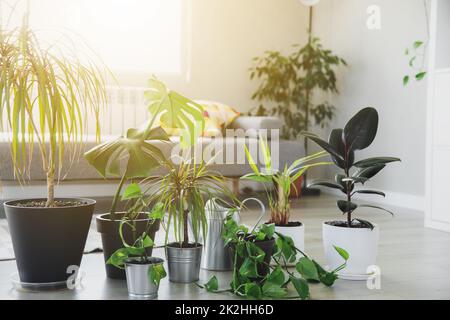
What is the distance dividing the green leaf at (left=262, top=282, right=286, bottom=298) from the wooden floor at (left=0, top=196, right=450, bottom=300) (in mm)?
105

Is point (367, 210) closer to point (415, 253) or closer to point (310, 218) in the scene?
point (310, 218)

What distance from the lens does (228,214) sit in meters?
1.98

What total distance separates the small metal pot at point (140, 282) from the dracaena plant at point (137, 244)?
2 cm

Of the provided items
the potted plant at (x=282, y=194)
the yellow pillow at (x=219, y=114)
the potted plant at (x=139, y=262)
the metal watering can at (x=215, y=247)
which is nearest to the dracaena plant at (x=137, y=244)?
the potted plant at (x=139, y=262)

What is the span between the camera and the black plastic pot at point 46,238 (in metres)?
1.75

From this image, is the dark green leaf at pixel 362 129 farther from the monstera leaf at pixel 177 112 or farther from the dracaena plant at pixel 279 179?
the monstera leaf at pixel 177 112

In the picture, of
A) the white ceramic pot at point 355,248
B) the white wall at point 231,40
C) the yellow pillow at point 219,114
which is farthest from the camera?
the white wall at point 231,40

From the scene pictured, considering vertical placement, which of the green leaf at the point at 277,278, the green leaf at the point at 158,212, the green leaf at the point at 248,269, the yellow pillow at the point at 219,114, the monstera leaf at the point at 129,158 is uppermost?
the yellow pillow at the point at 219,114

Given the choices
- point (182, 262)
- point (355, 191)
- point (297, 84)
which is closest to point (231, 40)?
point (297, 84)

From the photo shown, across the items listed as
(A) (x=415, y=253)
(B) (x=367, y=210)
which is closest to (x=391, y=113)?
(B) (x=367, y=210)

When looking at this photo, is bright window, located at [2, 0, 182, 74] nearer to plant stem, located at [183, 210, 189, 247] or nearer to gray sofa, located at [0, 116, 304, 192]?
gray sofa, located at [0, 116, 304, 192]

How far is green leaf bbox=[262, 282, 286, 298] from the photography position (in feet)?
5.53

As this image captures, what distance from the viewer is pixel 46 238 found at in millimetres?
1763

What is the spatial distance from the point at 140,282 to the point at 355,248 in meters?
0.73
